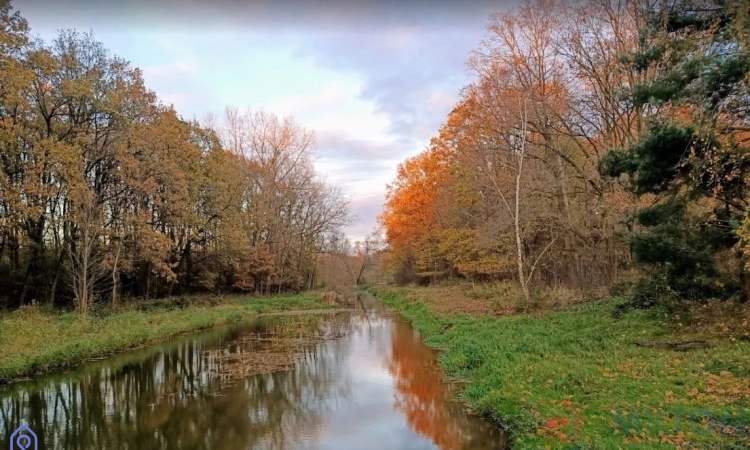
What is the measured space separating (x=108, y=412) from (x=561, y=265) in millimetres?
21100

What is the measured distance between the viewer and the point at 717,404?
22.4 ft

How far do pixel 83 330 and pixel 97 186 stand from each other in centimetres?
1066

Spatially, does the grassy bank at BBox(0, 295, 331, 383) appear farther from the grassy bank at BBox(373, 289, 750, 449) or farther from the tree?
the tree

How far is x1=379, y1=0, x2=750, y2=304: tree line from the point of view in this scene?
30.9ft

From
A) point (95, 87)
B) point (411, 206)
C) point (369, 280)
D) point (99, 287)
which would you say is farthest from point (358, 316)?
point (369, 280)

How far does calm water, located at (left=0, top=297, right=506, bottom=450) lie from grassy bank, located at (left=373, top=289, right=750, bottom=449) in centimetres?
88

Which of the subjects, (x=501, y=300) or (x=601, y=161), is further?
(x=501, y=300)

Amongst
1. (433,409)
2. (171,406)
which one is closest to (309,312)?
(171,406)

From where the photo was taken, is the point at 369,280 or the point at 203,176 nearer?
the point at 203,176

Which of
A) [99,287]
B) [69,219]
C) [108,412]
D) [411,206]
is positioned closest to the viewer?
[108,412]

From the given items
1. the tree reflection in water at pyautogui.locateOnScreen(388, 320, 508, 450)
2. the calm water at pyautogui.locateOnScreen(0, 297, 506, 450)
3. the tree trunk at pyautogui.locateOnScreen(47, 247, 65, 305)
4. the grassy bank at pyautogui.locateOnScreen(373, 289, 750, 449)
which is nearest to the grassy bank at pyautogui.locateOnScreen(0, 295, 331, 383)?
the calm water at pyautogui.locateOnScreen(0, 297, 506, 450)

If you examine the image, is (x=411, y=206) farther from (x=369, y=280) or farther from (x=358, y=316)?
(x=369, y=280)

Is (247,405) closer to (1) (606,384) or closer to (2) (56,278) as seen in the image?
(1) (606,384)

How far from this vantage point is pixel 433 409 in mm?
10289
